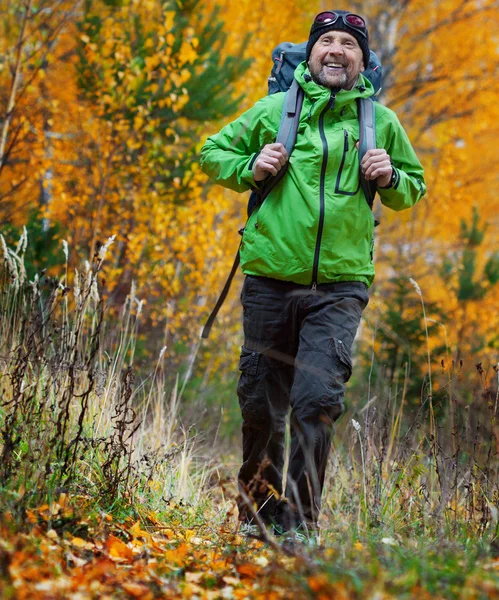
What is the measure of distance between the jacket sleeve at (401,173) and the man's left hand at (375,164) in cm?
Result: 15

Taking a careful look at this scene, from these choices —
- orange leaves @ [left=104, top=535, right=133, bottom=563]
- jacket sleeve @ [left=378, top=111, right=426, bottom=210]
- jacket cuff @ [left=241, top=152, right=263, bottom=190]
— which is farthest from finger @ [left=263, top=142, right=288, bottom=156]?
orange leaves @ [left=104, top=535, right=133, bottom=563]

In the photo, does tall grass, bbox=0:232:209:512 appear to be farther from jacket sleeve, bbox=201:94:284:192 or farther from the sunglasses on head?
the sunglasses on head

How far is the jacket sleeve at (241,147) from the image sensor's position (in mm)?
3441

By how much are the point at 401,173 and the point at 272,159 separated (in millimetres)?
598

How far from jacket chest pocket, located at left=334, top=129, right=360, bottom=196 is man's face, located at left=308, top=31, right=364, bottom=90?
Result: 0.28m

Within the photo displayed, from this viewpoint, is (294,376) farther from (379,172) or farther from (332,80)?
(332,80)

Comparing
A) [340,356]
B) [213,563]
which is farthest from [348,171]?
[213,563]

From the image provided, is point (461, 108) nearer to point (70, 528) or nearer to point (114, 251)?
point (114, 251)

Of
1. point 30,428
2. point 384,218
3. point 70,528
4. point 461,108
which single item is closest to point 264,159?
point 30,428

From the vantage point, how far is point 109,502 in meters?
3.01

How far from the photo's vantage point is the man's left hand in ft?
10.4

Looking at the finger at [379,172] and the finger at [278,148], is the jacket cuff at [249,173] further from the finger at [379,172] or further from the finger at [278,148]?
the finger at [379,172]

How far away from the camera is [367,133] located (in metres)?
3.30

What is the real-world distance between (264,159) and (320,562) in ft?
5.67
